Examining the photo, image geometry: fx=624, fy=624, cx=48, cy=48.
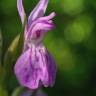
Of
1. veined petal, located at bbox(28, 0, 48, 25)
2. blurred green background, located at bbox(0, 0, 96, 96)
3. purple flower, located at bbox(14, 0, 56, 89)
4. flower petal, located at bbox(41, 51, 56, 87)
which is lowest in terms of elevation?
blurred green background, located at bbox(0, 0, 96, 96)

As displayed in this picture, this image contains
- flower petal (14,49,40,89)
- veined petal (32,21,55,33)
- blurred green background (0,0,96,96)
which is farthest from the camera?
blurred green background (0,0,96,96)

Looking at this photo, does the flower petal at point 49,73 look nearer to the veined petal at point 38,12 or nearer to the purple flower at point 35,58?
the purple flower at point 35,58

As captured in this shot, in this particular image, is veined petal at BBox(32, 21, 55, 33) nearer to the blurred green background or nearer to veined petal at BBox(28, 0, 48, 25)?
veined petal at BBox(28, 0, 48, 25)

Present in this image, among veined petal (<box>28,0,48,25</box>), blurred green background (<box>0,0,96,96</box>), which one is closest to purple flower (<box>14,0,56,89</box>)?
veined petal (<box>28,0,48,25</box>)

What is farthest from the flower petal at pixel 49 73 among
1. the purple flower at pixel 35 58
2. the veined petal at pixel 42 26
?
the veined petal at pixel 42 26

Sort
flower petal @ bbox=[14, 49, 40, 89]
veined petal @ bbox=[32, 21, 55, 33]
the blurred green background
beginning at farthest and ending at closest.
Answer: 1. the blurred green background
2. veined petal @ bbox=[32, 21, 55, 33]
3. flower petal @ bbox=[14, 49, 40, 89]

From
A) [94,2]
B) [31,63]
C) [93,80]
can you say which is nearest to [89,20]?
[94,2]
